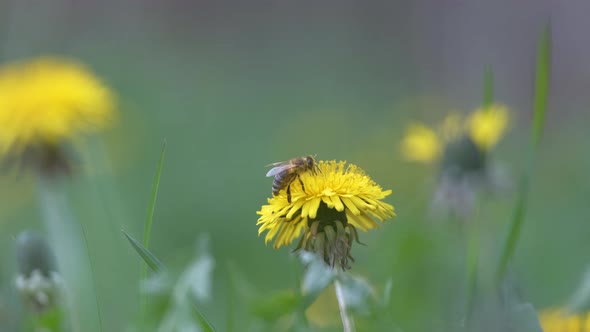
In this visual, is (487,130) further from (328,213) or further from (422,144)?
(328,213)

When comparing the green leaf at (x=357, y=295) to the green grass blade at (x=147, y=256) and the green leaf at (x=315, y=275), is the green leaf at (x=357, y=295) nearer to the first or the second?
the green leaf at (x=315, y=275)

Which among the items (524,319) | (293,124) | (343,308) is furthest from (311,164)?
(293,124)

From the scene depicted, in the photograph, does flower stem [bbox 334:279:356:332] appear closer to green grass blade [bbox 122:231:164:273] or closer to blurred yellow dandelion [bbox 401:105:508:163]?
green grass blade [bbox 122:231:164:273]

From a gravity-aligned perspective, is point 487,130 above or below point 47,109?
below

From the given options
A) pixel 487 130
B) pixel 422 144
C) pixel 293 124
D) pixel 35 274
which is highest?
pixel 293 124

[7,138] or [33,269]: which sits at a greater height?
[7,138]

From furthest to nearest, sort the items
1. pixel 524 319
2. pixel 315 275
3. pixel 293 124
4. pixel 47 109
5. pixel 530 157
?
1. pixel 293 124
2. pixel 47 109
3. pixel 530 157
4. pixel 315 275
5. pixel 524 319

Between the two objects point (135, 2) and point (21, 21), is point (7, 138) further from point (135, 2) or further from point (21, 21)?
point (135, 2)

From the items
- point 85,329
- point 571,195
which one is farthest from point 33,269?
point 571,195
